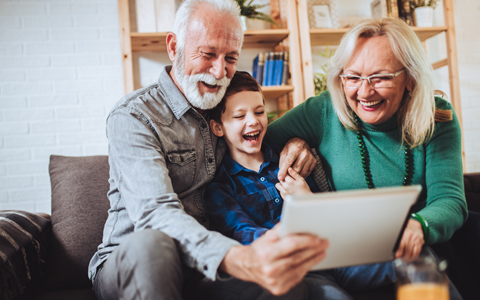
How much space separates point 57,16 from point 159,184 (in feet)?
7.92

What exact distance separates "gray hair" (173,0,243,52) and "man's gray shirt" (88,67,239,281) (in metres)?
0.15

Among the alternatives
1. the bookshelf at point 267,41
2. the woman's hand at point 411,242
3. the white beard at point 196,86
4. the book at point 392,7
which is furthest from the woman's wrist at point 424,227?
the book at point 392,7

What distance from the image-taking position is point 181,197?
4.32ft

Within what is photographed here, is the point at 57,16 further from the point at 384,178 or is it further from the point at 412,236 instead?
the point at 412,236

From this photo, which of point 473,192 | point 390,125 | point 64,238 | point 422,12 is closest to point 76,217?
point 64,238

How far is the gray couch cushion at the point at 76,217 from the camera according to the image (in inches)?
55.6

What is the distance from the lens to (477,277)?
1.30 m

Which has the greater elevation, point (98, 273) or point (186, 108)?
point (186, 108)

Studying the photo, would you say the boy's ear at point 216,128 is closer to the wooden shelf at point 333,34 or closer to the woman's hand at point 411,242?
the woman's hand at point 411,242

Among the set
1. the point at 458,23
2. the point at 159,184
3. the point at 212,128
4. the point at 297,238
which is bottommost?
the point at 297,238

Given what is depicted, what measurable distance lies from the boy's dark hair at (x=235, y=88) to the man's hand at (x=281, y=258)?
2.45 feet

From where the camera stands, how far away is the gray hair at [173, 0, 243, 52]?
1410mm

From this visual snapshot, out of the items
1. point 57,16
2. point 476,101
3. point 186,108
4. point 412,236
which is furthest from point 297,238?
point 476,101

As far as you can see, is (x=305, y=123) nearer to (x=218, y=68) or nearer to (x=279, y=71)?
(x=218, y=68)
